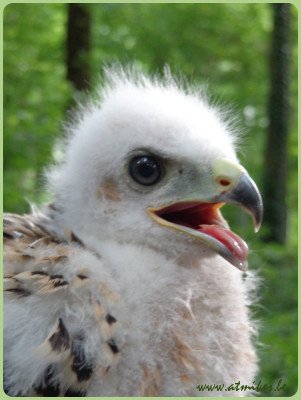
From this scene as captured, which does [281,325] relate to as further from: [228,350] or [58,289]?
[58,289]

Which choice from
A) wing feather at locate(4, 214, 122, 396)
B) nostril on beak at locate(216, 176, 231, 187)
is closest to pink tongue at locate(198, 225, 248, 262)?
nostril on beak at locate(216, 176, 231, 187)

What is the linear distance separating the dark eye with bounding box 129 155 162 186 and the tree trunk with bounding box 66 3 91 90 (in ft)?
11.4

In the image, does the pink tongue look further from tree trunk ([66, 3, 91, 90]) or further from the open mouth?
tree trunk ([66, 3, 91, 90])

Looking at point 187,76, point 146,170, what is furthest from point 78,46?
point 146,170

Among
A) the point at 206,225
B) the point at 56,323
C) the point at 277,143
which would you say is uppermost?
the point at 277,143

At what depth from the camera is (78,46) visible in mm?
5465

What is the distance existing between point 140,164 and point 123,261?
31 cm

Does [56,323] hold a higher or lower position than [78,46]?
lower

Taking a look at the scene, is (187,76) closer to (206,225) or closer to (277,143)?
(206,225)

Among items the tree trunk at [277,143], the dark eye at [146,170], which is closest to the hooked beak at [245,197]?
the dark eye at [146,170]

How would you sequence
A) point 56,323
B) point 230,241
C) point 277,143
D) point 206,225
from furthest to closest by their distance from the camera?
point 277,143
point 206,225
point 230,241
point 56,323

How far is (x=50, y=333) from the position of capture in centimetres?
153

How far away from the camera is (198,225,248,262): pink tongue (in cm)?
172

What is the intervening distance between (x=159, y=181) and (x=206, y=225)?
0.20 metres
